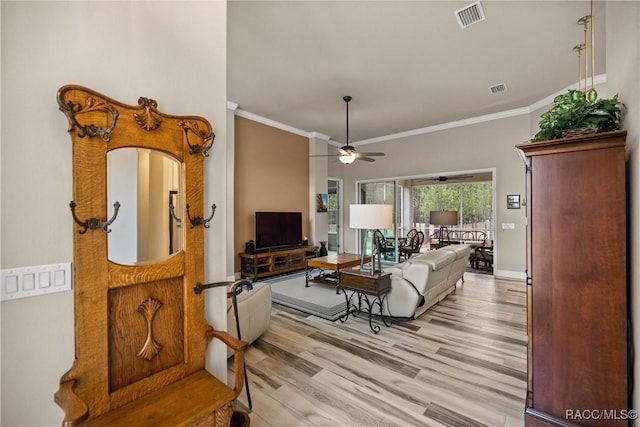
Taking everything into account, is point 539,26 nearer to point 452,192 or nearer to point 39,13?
point 39,13

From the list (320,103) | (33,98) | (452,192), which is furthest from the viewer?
(452,192)

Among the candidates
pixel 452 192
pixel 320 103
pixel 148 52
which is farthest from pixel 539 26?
pixel 452 192

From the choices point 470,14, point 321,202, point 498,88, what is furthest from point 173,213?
point 321,202

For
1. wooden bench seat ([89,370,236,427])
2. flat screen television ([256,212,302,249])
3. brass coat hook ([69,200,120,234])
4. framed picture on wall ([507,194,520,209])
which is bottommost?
wooden bench seat ([89,370,236,427])

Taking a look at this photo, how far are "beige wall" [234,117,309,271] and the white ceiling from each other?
0.64 meters

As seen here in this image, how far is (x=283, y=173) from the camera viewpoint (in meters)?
6.78

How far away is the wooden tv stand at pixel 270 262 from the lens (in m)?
5.60

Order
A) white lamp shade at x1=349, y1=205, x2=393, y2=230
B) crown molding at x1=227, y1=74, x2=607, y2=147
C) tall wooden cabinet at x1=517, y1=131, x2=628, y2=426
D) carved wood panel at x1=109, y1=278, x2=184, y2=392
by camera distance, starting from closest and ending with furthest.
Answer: carved wood panel at x1=109, y1=278, x2=184, y2=392 < tall wooden cabinet at x1=517, y1=131, x2=628, y2=426 < white lamp shade at x1=349, y1=205, x2=393, y2=230 < crown molding at x1=227, y1=74, x2=607, y2=147

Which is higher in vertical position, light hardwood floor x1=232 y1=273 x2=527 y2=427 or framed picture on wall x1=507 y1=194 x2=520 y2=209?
framed picture on wall x1=507 y1=194 x2=520 y2=209

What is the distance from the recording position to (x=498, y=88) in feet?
15.7

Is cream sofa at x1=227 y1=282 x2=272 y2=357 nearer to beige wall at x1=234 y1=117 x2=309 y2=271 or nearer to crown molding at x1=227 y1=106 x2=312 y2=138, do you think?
beige wall at x1=234 y1=117 x2=309 y2=271

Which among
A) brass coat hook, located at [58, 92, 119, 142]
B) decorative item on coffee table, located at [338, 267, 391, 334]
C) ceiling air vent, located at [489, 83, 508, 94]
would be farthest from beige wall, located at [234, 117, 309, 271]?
brass coat hook, located at [58, 92, 119, 142]

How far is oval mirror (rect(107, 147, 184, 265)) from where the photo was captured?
4.19ft

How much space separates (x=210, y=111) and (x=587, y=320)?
2423 mm
